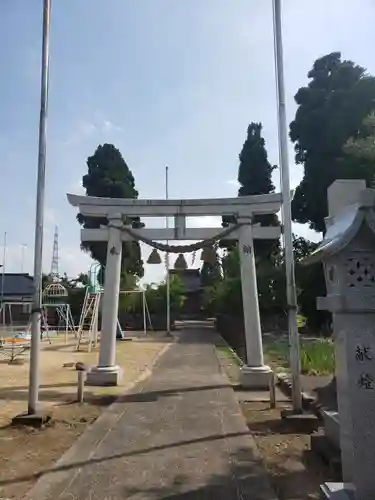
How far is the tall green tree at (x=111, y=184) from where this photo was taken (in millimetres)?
36041

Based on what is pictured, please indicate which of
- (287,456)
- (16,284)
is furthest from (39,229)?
(16,284)

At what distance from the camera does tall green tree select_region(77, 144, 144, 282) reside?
36.0 metres

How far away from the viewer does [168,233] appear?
39.0 feet

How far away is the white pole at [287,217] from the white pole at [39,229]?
3.89 metres

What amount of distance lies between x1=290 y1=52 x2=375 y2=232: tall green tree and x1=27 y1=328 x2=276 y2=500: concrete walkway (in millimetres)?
11242

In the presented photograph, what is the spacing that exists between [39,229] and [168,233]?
14.7ft

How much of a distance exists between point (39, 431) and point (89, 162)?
106 ft

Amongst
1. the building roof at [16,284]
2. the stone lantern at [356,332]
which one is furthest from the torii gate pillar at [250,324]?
the building roof at [16,284]

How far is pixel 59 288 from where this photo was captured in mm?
29641

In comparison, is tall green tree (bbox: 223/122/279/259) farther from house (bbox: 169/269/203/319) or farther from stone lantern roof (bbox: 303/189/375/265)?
stone lantern roof (bbox: 303/189/375/265)

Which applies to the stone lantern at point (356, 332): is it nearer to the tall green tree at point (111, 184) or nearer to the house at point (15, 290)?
the tall green tree at point (111, 184)

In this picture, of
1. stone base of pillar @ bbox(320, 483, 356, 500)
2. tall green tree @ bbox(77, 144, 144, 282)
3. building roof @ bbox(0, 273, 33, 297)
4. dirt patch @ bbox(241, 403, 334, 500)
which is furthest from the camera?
building roof @ bbox(0, 273, 33, 297)

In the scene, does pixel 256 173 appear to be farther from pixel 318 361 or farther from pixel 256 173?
pixel 318 361

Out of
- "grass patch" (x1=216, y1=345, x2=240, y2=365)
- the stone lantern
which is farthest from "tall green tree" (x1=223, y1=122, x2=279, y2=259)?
the stone lantern
